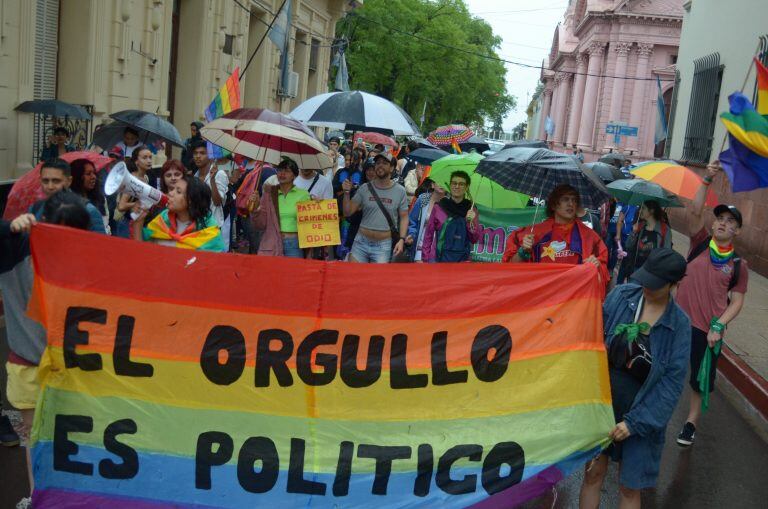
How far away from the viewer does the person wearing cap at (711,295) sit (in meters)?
6.85

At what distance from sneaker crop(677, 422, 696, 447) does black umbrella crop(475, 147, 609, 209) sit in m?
1.82

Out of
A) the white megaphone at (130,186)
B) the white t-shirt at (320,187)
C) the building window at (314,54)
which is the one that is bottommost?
the white t-shirt at (320,187)

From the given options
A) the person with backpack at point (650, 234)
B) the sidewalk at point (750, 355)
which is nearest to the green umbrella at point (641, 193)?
the person with backpack at point (650, 234)

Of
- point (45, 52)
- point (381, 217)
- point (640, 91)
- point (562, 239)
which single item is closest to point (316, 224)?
point (381, 217)

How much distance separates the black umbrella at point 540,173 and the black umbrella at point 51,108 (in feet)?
24.0

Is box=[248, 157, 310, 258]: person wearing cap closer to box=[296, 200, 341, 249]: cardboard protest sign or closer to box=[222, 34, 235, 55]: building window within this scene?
box=[296, 200, 341, 249]: cardboard protest sign

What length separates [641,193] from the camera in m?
9.62

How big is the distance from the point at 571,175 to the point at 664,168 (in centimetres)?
173

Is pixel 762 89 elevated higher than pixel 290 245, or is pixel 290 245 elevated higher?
pixel 762 89

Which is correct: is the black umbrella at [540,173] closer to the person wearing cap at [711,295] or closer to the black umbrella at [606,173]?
the person wearing cap at [711,295]

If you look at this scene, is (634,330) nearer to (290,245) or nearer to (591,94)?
(290,245)

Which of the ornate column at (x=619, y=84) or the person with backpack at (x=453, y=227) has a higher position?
the ornate column at (x=619, y=84)

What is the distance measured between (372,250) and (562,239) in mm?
3150

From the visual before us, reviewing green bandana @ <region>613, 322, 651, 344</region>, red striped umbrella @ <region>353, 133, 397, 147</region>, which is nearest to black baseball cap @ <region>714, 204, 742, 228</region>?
green bandana @ <region>613, 322, 651, 344</region>
